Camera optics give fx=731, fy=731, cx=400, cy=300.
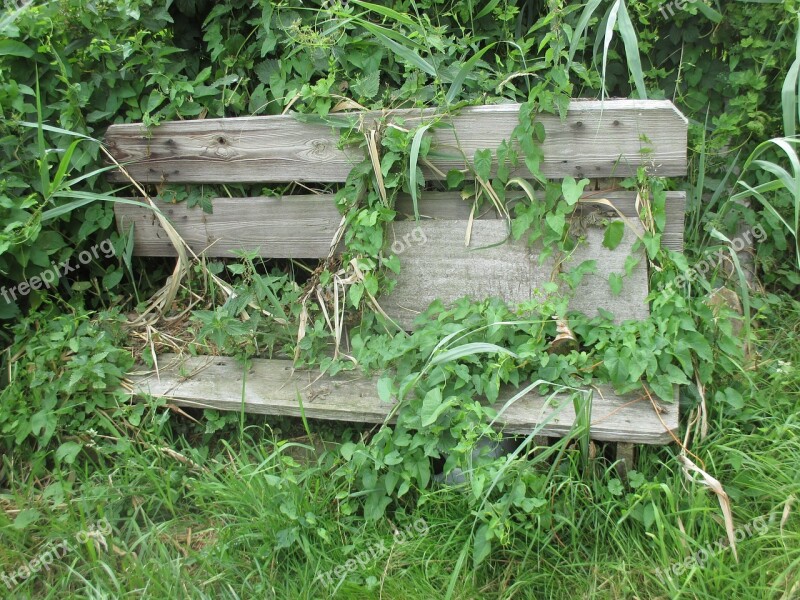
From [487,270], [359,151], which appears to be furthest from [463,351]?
[359,151]

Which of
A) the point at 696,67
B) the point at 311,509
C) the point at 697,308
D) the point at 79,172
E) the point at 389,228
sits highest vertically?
the point at 696,67

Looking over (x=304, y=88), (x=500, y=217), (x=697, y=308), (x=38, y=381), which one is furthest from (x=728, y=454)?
(x=38, y=381)

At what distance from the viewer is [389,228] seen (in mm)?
2846

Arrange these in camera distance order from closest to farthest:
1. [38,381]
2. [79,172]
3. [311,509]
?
[311,509] < [38,381] < [79,172]

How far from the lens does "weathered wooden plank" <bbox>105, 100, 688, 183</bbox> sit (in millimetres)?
2572

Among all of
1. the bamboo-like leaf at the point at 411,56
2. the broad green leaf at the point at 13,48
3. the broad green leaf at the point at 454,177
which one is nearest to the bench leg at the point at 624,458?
the broad green leaf at the point at 454,177

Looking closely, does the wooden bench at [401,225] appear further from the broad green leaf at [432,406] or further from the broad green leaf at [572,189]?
the broad green leaf at [432,406]

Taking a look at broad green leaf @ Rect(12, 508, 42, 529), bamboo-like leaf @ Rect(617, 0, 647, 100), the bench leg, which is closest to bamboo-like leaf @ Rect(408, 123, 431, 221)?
bamboo-like leaf @ Rect(617, 0, 647, 100)

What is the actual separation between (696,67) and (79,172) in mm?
2689

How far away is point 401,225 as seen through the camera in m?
2.85

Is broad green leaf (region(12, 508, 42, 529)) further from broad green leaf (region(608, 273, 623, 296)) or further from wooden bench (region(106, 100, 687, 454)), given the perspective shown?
broad green leaf (region(608, 273, 623, 296))

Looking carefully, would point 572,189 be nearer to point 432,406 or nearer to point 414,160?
point 414,160

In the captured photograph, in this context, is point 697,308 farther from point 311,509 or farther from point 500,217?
point 311,509

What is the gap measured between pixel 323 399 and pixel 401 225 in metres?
0.73
